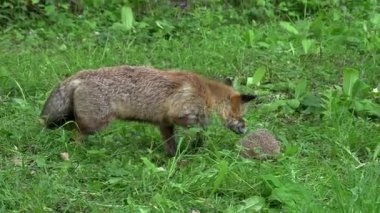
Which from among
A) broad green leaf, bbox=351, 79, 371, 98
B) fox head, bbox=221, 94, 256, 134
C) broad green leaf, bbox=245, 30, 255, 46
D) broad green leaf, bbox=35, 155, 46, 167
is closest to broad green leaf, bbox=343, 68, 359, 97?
broad green leaf, bbox=351, 79, 371, 98

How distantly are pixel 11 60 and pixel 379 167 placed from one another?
4475 millimetres

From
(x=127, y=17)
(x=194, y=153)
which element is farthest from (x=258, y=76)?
(x=127, y=17)

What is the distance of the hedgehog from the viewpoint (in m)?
5.82

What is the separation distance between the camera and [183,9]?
10.8m

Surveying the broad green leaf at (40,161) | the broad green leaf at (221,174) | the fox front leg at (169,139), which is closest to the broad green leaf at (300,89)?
the fox front leg at (169,139)

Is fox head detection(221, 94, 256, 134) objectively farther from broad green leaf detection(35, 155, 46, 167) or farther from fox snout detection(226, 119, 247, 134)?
broad green leaf detection(35, 155, 46, 167)

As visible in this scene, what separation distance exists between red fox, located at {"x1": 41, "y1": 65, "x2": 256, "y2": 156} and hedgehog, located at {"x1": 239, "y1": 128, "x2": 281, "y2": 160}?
1.06 feet

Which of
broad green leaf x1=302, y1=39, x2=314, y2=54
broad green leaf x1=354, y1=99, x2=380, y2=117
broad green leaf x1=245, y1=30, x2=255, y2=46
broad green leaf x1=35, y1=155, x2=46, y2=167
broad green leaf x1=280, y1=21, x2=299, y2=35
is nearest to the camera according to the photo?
broad green leaf x1=35, y1=155, x2=46, y2=167

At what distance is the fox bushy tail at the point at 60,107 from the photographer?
618 cm

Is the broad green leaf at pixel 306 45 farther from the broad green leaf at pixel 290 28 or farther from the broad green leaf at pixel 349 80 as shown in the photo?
the broad green leaf at pixel 349 80

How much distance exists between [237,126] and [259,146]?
51 centimetres

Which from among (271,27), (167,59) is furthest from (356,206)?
(271,27)

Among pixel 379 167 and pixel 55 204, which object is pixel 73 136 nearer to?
pixel 55 204

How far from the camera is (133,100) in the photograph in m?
6.19
